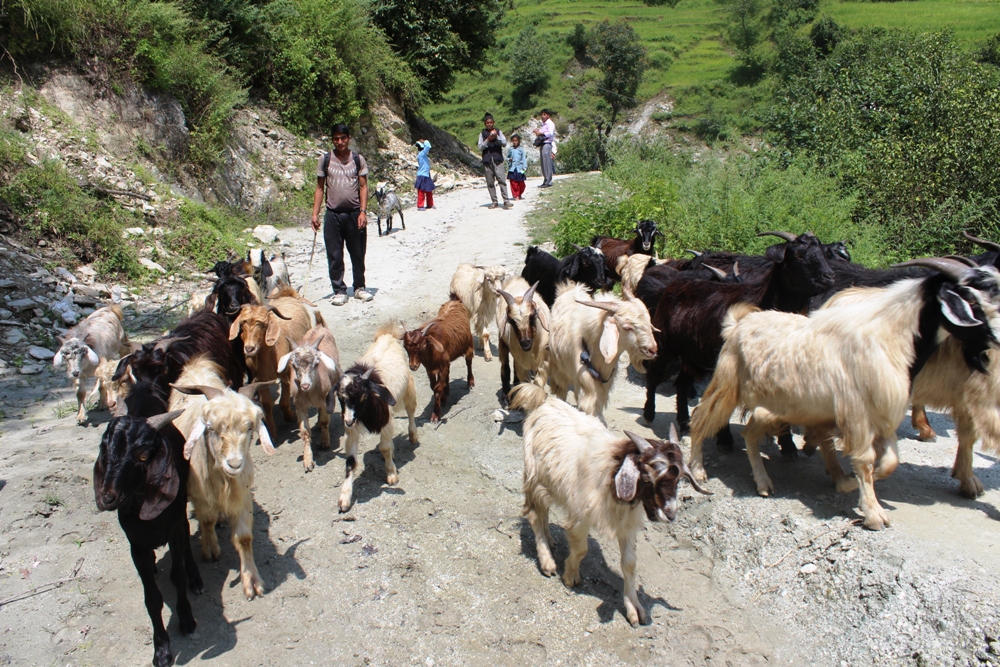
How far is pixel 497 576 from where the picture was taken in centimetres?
453

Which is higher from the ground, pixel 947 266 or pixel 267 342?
pixel 947 266

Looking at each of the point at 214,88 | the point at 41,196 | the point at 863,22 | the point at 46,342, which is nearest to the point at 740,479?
the point at 46,342

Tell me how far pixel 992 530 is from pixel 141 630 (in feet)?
16.8

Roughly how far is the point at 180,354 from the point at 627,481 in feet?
12.9

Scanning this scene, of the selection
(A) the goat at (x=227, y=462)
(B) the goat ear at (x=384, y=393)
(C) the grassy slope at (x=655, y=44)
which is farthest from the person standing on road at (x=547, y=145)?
(C) the grassy slope at (x=655, y=44)

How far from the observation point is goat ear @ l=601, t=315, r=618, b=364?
4.99 meters

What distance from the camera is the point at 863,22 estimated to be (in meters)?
45.2

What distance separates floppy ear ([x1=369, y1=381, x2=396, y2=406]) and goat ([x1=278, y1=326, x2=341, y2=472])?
40cm

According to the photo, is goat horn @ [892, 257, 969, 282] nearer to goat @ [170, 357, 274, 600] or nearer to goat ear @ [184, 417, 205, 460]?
goat @ [170, 357, 274, 600]

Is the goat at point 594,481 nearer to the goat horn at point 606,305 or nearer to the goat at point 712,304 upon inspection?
the goat horn at point 606,305

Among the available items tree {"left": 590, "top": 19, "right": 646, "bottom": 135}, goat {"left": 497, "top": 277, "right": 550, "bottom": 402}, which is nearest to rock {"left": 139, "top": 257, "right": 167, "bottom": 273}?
goat {"left": 497, "top": 277, "right": 550, "bottom": 402}

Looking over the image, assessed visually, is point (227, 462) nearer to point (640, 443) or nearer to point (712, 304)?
point (640, 443)

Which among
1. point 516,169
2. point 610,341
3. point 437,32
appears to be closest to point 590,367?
point 610,341

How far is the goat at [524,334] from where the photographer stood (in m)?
6.31
